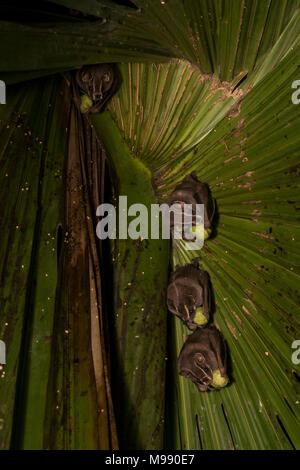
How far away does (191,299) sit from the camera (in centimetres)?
114

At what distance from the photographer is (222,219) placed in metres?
1.14

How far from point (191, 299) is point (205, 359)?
130 millimetres

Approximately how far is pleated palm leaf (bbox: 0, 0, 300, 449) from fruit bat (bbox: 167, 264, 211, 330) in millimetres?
30

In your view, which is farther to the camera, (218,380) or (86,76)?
(86,76)

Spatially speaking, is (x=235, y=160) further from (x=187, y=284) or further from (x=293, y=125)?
(x=187, y=284)

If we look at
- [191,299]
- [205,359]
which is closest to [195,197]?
[191,299]

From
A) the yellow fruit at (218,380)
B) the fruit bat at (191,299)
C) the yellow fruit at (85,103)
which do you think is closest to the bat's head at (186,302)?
the fruit bat at (191,299)

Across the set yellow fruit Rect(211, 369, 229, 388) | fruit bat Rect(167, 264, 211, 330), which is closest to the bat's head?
fruit bat Rect(167, 264, 211, 330)

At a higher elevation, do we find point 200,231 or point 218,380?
point 200,231

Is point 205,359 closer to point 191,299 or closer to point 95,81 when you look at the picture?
point 191,299

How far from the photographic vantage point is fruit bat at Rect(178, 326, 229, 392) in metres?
1.12
